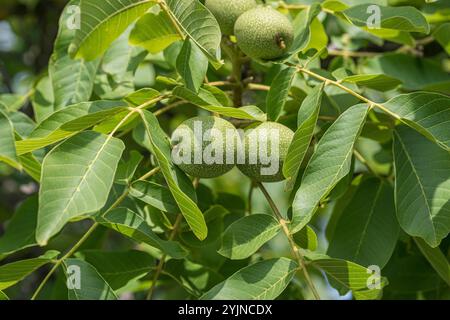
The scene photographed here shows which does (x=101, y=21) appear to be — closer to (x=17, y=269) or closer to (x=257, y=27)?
(x=257, y=27)

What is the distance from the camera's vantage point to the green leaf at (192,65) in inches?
64.1

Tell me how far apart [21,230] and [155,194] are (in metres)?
0.55

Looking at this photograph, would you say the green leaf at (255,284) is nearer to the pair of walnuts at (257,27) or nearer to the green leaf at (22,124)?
the pair of walnuts at (257,27)

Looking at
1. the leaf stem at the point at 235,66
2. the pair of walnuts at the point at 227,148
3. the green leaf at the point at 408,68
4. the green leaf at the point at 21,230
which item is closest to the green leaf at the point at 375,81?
the pair of walnuts at the point at 227,148

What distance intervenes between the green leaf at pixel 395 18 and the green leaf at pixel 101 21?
0.49 m

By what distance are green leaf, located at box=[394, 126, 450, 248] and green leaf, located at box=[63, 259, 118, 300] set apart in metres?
0.67

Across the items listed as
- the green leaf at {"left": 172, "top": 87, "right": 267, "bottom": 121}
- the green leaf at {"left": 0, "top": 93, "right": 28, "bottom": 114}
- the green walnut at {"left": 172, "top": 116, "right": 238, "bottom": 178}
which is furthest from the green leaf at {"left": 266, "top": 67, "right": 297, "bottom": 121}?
the green leaf at {"left": 0, "top": 93, "right": 28, "bottom": 114}

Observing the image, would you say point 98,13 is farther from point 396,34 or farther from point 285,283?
point 396,34

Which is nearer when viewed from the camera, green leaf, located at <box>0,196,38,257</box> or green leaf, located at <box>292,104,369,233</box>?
green leaf, located at <box>292,104,369,233</box>

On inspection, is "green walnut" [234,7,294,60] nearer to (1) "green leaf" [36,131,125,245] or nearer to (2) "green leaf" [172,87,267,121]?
(2) "green leaf" [172,87,267,121]

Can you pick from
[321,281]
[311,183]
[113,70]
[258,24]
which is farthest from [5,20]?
[311,183]

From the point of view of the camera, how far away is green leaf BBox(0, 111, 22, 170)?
61.1 inches

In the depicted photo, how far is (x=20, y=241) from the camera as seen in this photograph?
1.94m

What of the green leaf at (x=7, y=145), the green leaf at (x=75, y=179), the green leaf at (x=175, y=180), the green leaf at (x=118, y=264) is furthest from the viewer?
the green leaf at (x=118, y=264)
